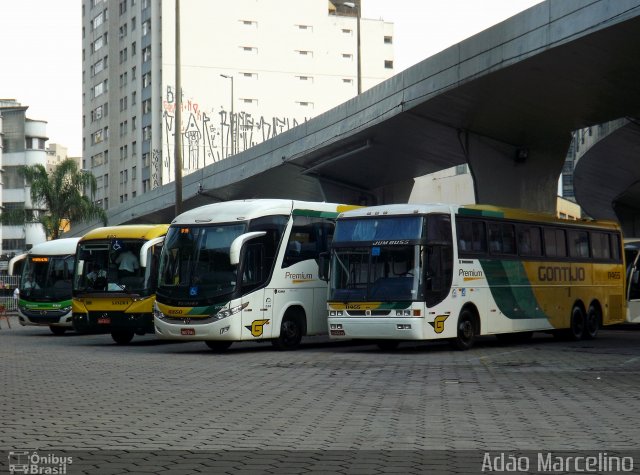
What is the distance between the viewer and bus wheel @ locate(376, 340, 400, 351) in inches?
964

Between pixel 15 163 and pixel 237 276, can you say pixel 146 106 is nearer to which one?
pixel 15 163

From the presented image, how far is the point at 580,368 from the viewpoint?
17.9m

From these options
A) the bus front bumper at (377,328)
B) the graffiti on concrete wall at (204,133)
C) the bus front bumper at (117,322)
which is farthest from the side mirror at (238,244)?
the graffiti on concrete wall at (204,133)

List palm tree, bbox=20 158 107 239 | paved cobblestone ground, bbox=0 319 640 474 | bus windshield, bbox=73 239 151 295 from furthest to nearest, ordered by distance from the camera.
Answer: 1. palm tree, bbox=20 158 107 239
2. bus windshield, bbox=73 239 151 295
3. paved cobblestone ground, bbox=0 319 640 474

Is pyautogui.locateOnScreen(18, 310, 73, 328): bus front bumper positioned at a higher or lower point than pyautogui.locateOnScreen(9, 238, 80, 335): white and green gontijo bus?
lower

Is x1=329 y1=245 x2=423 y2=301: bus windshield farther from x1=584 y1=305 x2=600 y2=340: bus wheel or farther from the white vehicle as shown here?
the white vehicle

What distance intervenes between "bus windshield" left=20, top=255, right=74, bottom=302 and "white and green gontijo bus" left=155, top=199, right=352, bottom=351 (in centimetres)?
1081

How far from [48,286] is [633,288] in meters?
17.6

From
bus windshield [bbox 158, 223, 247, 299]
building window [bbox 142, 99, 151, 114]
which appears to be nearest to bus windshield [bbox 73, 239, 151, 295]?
bus windshield [bbox 158, 223, 247, 299]

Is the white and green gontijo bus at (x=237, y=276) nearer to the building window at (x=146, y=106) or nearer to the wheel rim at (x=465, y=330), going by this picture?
the wheel rim at (x=465, y=330)

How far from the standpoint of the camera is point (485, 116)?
33.2 m

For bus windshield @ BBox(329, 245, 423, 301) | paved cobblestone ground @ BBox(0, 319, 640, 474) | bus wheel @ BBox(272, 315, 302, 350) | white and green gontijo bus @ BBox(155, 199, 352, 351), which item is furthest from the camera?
bus wheel @ BBox(272, 315, 302, 350)

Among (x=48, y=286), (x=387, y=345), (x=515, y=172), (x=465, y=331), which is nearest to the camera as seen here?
(x=465, y=331)
